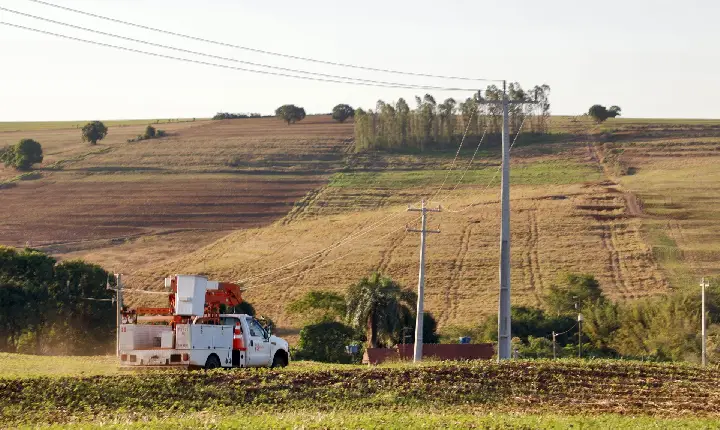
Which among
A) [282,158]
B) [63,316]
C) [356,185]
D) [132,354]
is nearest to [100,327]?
[63,316]

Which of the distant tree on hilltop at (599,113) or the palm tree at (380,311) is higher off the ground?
the distant tree on hilltop at (599,113)

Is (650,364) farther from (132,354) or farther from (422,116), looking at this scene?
(422,116)

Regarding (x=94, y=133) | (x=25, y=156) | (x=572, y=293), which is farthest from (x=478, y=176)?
(x=94, y=133)

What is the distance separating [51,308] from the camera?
7025cm

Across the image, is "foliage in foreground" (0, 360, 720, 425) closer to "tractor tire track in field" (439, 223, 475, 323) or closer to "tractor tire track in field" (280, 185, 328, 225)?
"tractor tire track in field" (439, 223, 475, 323)

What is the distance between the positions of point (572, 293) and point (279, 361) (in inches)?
2079

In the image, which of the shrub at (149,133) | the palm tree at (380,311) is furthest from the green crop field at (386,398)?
the shrub at (149,133)

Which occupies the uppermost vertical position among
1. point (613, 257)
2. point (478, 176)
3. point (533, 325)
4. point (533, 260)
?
point (478, 176)

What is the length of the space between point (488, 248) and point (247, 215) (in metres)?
30.1

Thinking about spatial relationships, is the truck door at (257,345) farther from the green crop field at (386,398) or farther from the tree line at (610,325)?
the tree line at (610,325)

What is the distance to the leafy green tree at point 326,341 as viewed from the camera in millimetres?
65375

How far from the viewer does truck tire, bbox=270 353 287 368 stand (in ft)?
113

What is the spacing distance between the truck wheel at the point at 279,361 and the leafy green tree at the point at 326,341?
95.7ft

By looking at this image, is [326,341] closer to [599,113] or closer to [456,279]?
[456,279]
